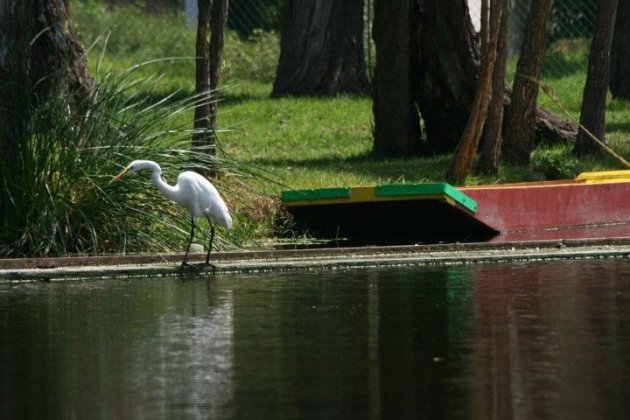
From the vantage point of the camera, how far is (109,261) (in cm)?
1370

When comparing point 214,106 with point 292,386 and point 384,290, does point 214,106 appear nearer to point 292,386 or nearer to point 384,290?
point 384,290

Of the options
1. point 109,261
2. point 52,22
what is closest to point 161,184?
point 109,261

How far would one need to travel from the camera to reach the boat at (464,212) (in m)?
15.8

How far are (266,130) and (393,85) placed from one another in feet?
9.07

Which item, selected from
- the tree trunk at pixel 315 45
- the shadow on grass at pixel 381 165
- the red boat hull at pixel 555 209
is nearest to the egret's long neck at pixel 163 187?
the red boat hull at pixel 555 209

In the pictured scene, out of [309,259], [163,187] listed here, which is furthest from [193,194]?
[309,259]

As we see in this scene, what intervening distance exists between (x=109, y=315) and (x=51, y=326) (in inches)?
20.5

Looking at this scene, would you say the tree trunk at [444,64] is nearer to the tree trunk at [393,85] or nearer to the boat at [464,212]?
the tree trunk at [393,85]

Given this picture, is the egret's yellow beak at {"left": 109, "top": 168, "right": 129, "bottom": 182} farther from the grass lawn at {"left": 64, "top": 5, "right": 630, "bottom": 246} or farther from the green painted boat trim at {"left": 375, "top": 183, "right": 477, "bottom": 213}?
the green painted boat trim at {"left": 375, "top": 183, "right": 477, "bottom": 213}

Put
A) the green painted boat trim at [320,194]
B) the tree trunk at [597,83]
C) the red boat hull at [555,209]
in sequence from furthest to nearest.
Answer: the tree trunk at [597,83] < the red boat hull at [555,209] < the green painted boat trim at [320,194]

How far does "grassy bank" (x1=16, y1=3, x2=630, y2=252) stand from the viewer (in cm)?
1638

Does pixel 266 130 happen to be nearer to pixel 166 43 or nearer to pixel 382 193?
pixel 382 193

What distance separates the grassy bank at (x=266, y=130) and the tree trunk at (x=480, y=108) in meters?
0.34

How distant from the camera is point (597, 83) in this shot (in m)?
22.0
